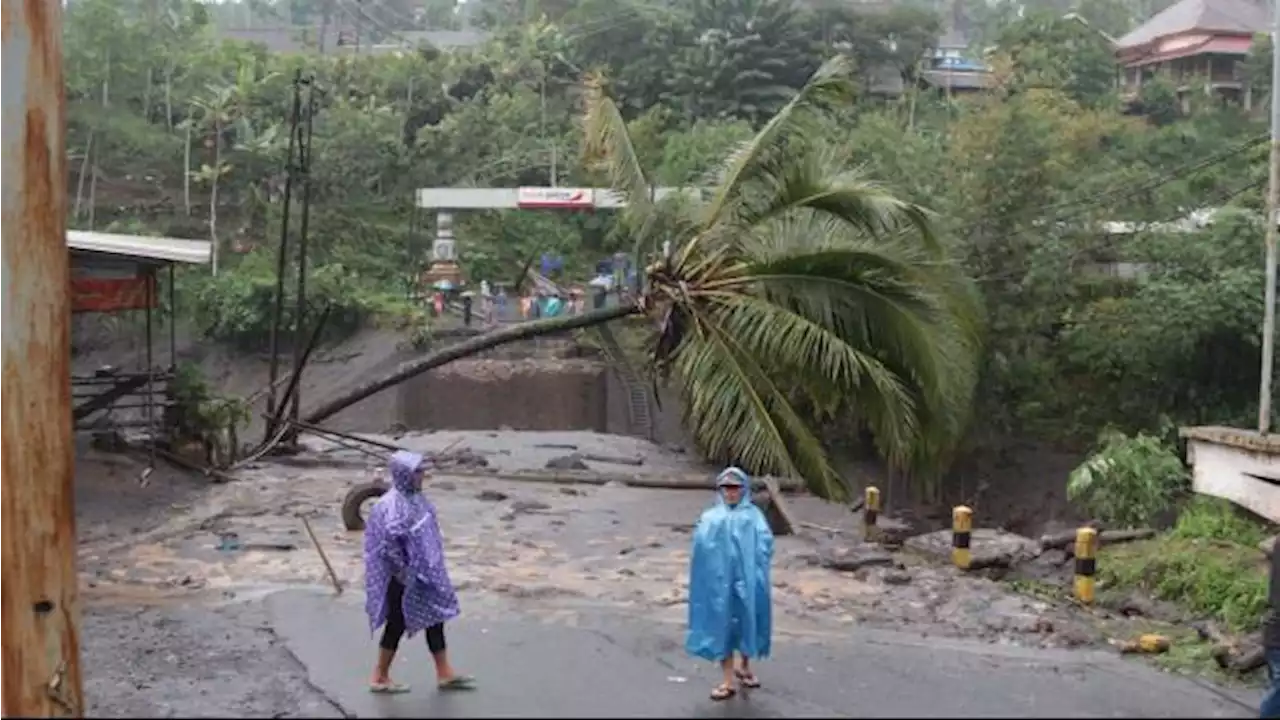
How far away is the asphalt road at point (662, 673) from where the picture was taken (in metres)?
7.27

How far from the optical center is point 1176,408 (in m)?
25.2

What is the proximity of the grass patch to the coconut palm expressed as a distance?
120 inches

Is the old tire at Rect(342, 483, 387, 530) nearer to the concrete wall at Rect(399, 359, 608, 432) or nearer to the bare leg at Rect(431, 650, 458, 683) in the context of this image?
the bare leg at Rect(431, 650, 458, 683)

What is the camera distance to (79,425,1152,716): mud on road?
8633 millimetres

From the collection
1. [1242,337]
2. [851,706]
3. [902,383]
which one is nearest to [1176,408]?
[1242,337]

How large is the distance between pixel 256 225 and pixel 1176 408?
27193mm

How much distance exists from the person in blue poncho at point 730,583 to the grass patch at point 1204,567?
4620 millimetres

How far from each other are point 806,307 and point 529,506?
414cm

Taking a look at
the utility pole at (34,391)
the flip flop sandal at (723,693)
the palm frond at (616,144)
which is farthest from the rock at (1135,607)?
the palm frond at (616,144)

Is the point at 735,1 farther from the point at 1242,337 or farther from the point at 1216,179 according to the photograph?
the point at 1242,337

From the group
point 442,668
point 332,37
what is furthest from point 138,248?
point 332,37

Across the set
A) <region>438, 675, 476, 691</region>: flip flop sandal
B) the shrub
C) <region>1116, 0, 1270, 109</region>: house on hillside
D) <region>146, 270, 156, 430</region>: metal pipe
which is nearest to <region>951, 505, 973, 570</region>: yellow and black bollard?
the shrub

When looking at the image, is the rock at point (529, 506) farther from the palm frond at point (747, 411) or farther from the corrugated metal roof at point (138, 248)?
the corrugated metal roof at point (138, 248)

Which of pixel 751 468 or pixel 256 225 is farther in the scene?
pixel 256 225
